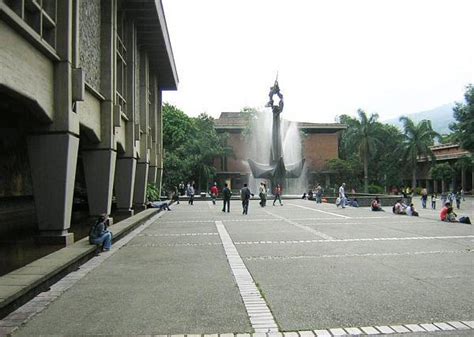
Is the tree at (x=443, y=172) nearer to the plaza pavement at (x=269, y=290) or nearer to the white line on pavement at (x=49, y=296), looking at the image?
the plaza pavement at (x=269, y=290)

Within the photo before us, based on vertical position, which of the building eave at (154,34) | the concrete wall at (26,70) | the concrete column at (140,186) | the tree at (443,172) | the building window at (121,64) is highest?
the building eave at (154,34)

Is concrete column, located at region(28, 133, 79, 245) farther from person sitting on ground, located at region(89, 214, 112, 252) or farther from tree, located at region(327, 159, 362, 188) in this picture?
tree, located at region(327, 159, 362, 188)

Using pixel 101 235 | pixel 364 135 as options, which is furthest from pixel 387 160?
pixel 101 235

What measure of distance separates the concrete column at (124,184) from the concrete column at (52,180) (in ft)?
31.2

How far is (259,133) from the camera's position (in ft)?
186

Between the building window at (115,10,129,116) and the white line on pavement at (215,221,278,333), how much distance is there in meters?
12.2

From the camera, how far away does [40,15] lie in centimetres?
1018

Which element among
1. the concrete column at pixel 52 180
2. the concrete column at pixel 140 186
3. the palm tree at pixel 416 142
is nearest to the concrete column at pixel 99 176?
the concrete column at pixel 52 180

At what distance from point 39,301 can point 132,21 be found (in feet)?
60.4

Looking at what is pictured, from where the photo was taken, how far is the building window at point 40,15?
9.09 meters

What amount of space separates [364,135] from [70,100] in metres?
53.9

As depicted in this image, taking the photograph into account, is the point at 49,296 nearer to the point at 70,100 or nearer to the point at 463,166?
the point at 70,100

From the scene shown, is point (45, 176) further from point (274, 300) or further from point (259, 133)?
point (259, 133)

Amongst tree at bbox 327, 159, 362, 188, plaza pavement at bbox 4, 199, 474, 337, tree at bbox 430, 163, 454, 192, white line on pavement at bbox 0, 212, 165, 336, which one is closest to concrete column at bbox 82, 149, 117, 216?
plaza pavement at bbox 4, 199, 474, 337
